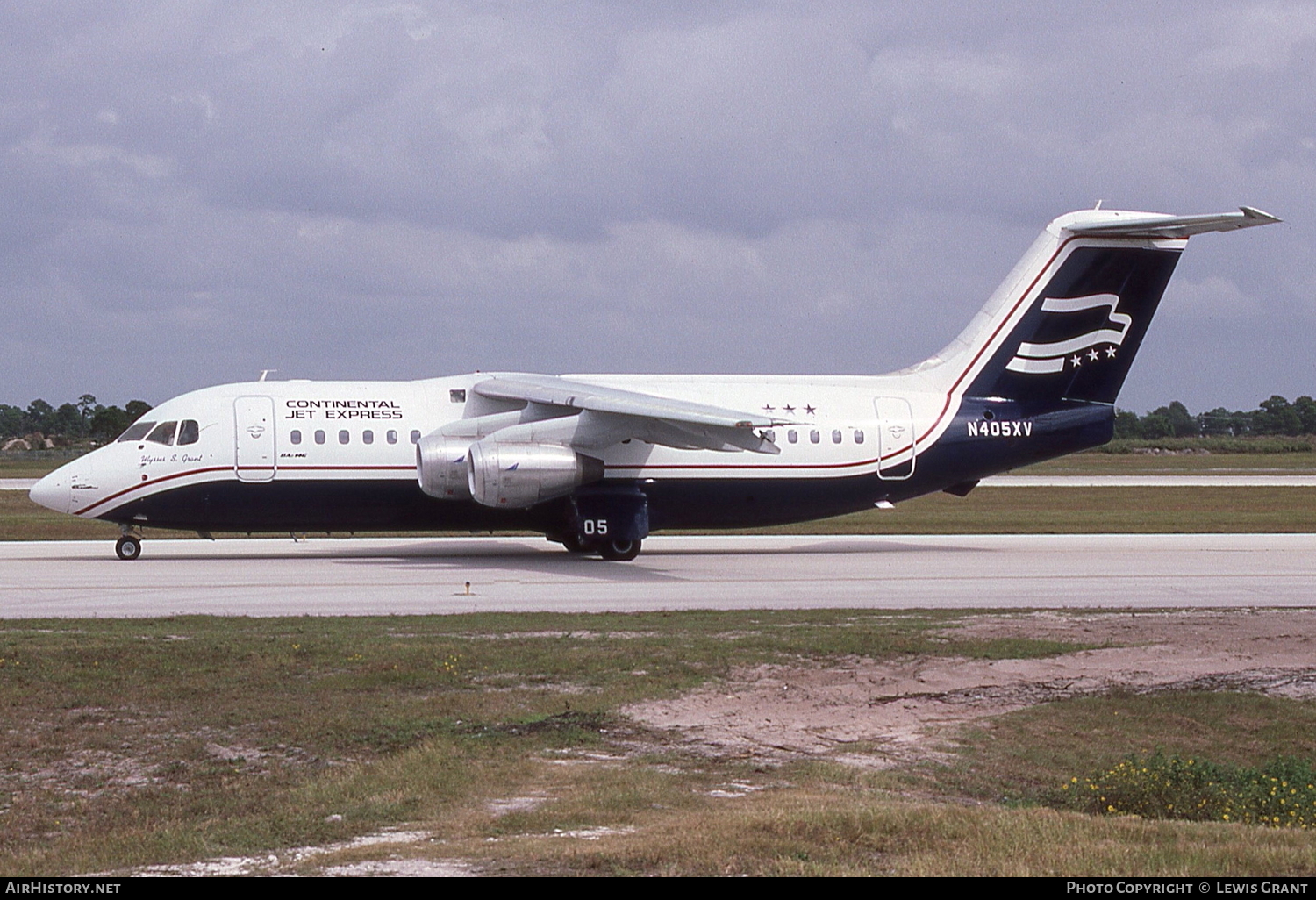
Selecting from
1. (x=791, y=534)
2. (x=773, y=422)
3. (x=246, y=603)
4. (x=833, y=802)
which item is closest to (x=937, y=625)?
(x=773, y=422)

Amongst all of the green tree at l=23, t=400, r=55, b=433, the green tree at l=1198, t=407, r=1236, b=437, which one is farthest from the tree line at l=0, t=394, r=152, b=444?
the green tree at l=1198, t=407, r=1236, b=437

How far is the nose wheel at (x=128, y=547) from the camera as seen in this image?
92.4ft

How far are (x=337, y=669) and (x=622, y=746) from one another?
4.07 m

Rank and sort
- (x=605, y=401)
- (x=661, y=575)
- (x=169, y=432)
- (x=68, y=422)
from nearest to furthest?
1. (x=661, y=575)
2. (x=605, y=401)
3. (x=169, y=432)
4. (x=68, y=422)

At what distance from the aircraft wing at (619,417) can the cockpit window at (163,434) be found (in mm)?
6133

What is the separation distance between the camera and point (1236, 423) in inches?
7175

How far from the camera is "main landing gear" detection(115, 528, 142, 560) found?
2816 cm

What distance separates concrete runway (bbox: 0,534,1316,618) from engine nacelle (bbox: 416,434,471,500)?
1.53 meters

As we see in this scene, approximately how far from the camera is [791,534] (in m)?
36.4

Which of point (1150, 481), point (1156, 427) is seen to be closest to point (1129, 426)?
point (1156, 427)

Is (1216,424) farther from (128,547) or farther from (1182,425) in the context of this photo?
(128,547)

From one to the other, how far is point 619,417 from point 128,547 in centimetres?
1057

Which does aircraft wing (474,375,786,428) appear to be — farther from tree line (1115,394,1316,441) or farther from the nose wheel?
tree line (1115,394,1316,441)
